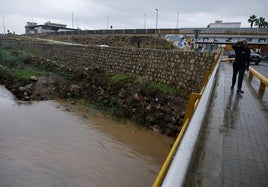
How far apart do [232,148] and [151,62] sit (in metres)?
9.88

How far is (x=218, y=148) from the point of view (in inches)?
143

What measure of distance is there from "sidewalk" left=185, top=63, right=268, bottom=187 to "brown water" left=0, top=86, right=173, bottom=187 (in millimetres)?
3058

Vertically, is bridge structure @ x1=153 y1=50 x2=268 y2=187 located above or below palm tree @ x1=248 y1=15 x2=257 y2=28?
below

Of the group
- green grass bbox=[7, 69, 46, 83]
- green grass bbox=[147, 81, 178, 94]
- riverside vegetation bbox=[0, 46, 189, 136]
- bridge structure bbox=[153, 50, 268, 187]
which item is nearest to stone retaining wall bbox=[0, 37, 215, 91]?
green grass bbox=[147, 81, 178, 94]

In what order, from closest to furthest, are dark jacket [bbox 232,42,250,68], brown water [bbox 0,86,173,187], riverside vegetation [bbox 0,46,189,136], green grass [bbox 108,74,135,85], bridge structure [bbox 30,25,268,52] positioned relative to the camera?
brown water [bbox 0,86,173,187], dark jacket [bbox 232,42,250,68], riverside vegetation [bbox 0,46,189,136], green grass [bbox 108,74,135,85], bridge structure [bbox 30,25,268,52]

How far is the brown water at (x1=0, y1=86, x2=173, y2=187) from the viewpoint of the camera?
20.6 feet

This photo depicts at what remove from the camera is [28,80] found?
1538cm

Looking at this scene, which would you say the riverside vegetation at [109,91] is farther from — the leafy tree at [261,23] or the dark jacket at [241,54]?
the leafy tree at [261,23]

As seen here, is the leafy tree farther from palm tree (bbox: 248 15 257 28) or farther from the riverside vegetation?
the riverside vegetation

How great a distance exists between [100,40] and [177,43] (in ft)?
52.4

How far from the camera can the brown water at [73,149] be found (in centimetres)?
627

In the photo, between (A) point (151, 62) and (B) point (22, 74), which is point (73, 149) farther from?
(B) point (22, 74)

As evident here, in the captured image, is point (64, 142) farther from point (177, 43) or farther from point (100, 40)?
point (100, 40)

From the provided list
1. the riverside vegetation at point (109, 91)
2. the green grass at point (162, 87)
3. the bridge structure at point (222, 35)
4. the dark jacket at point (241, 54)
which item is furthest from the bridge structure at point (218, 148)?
the bridge structure at point (222, 35)
